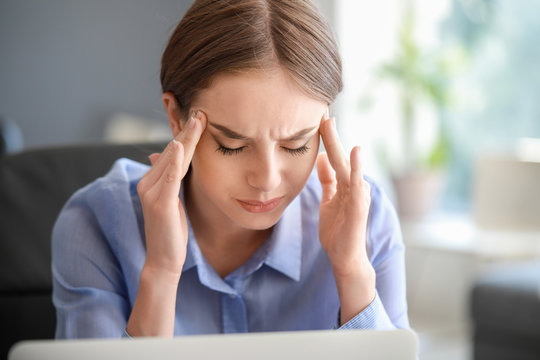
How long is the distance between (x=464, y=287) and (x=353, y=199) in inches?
116

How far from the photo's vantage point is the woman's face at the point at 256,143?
1.06 meters

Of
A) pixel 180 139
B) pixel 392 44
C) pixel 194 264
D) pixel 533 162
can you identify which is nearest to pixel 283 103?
pixel 180 139

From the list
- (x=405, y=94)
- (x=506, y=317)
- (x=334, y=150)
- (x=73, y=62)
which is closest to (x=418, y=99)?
(x=405, y=94)

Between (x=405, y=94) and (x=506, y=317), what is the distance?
1.88 meters

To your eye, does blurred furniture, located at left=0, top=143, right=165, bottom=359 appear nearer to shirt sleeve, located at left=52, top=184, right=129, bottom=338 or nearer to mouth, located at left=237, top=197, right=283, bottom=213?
shirt sleeve, located at left=52, top=184, right=129, bottom=338

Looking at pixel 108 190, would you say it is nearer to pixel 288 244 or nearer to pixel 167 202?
pixel 167 202

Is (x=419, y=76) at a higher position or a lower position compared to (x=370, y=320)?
higher

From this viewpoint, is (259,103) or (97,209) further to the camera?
(97,209)

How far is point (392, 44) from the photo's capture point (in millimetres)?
4734

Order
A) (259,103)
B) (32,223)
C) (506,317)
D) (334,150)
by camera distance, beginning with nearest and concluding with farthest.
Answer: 1. (259,103)
2. (334,150)
3. (32,223)
4. (506,317)

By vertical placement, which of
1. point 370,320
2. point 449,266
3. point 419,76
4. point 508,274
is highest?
point 419,76

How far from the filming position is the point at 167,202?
43.4 inches

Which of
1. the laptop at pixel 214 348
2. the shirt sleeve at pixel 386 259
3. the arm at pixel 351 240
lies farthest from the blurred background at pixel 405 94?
the laptop at pixel 214 348

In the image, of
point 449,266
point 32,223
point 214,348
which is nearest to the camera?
point 214,348
